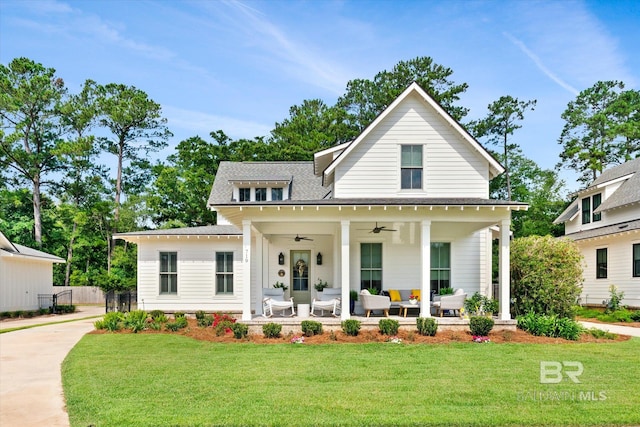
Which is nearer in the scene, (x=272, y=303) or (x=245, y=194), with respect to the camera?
(x=272, y=303)

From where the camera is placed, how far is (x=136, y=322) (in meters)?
15.6

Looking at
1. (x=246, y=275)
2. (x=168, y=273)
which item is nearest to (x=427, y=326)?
(x=246, y=275)

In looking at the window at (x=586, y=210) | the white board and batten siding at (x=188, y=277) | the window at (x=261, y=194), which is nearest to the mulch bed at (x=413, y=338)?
the white board and batten siding at (x=188, y=277)

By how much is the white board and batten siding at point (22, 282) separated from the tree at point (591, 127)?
37.6 m

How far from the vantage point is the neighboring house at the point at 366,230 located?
14.2 metres

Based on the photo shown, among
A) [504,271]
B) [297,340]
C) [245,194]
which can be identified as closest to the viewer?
[297,340]

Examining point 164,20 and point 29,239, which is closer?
point 164,20

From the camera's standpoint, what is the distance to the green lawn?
6.58m

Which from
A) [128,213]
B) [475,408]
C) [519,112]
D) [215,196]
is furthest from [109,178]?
[475,408]

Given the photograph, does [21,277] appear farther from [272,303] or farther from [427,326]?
[427,326]

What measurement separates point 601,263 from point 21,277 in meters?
27.9

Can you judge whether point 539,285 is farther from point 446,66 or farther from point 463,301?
point 446,66

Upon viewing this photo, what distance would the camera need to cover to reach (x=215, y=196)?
909 inches

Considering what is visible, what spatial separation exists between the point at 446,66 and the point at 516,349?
31530 millimetres
